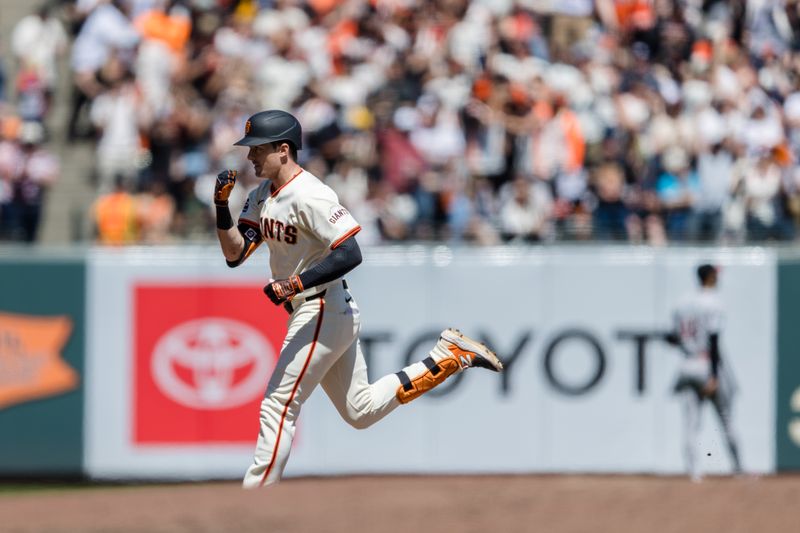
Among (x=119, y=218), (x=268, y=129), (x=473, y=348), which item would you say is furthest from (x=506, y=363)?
(x=268, y=129)

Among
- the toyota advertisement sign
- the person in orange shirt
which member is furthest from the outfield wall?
the person in orange shirt

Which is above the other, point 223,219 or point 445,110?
point 445,110

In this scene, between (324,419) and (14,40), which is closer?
(324,419)

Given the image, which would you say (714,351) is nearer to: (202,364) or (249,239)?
(202,364)

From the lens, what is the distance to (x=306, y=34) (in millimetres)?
15070

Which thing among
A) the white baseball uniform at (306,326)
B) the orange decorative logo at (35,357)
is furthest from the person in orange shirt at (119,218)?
the white baseball uniform at (306,326)

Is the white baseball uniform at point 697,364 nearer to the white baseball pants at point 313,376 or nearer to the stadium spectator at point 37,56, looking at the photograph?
the white baseball pants at point 313,376

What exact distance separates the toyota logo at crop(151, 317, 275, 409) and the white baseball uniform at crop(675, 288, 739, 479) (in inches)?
142

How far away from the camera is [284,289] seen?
25.8 feet

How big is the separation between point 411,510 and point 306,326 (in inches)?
48.9

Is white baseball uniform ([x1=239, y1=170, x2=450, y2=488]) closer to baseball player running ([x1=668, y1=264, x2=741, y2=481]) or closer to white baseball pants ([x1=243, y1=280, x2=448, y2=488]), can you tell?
white baseball pants ([x1=243, y1=280, x2=448, y2=488])

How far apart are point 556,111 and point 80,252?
185 inches

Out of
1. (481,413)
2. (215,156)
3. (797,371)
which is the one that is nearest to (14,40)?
(215,156)

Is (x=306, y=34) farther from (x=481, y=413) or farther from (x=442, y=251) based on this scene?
(x=481, y=413)
